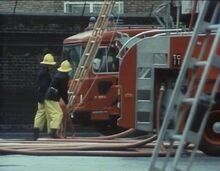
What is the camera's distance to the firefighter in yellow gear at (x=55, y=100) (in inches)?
570

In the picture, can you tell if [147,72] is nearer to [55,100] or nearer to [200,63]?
[55,100]

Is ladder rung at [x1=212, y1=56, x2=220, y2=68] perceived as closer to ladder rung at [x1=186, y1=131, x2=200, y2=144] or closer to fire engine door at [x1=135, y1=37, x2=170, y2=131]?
ladder rung at [x1=186, y1=131, x2=200, y2=144]

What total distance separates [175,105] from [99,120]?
479 inches

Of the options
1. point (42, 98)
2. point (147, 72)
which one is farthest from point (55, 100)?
point (147, 72)

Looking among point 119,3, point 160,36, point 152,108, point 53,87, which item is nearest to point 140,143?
point 152,108

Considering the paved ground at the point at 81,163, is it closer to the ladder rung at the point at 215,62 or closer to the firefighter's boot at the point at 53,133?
the ladder rung at the point at 215,62

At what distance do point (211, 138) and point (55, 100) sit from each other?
197 inches

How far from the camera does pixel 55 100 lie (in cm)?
1468

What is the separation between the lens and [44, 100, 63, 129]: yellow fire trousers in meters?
14.5

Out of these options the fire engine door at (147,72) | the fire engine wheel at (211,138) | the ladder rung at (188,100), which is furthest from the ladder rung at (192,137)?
the fire engine wheel at (211,138)

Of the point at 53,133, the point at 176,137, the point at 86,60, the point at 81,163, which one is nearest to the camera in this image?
the point at 176,137

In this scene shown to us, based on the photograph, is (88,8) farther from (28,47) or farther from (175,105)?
(175,105)

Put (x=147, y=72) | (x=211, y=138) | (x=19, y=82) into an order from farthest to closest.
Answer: (x=19, y=82), (x=211, y=138), (x=147, y=72)

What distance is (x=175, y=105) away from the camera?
461cm
